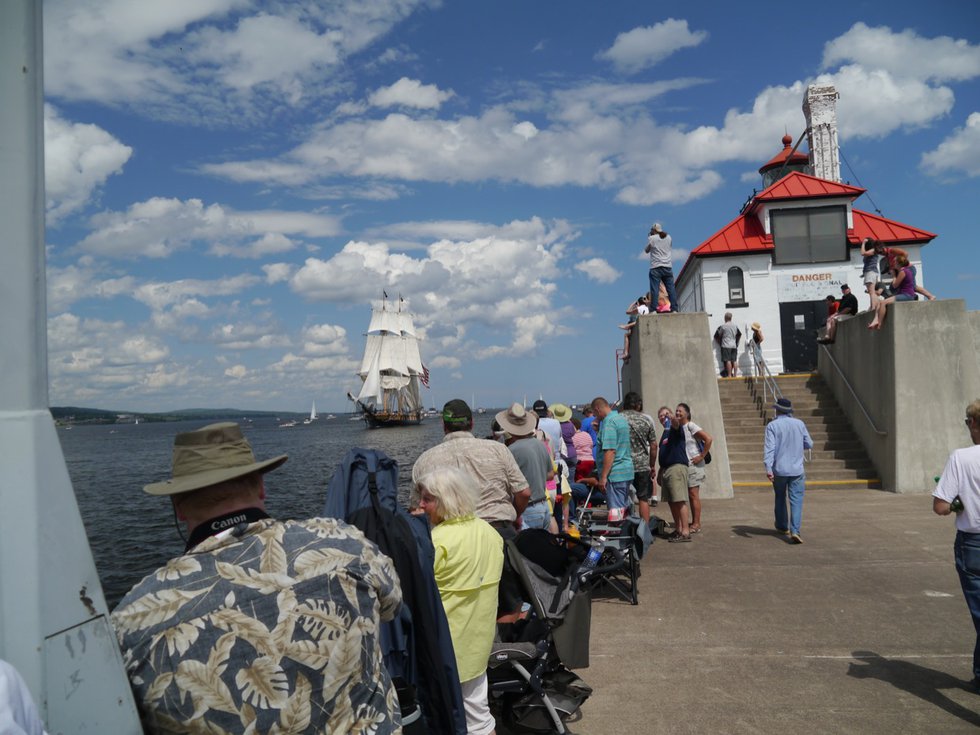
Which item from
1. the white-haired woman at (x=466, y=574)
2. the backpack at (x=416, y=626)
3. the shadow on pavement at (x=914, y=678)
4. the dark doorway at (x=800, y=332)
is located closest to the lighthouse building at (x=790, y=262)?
the dark doorway at (x=800, y=332)

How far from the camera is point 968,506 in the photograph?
15.4 ft

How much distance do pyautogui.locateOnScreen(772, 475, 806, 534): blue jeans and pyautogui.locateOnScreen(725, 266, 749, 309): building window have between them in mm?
14069

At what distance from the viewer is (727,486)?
1264cm

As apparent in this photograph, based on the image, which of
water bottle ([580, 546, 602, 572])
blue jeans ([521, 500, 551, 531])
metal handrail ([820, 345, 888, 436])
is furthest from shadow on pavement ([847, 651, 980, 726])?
metal handrail ([820, 345, 888, 436])

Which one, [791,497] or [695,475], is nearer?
[791,497]

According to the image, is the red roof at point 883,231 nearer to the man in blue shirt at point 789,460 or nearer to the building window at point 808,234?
the building window at point 808,234

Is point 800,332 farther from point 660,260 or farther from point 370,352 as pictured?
point 370,352

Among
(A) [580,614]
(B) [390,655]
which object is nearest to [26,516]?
(B) [390,655]

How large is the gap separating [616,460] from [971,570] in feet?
14.9

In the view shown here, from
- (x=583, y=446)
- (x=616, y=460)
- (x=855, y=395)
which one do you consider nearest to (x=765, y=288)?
(x=855, y=395)

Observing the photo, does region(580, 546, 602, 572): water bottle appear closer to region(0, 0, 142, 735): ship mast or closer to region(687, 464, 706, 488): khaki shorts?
region(0, 0, 142, 735): ship mast

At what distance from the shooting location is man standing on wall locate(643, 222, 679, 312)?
1438 centimetres

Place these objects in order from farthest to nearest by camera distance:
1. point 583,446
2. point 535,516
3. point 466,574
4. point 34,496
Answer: point 583,446 → point 535,516 → point 466,574 → point 34,496

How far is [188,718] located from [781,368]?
874 inches
